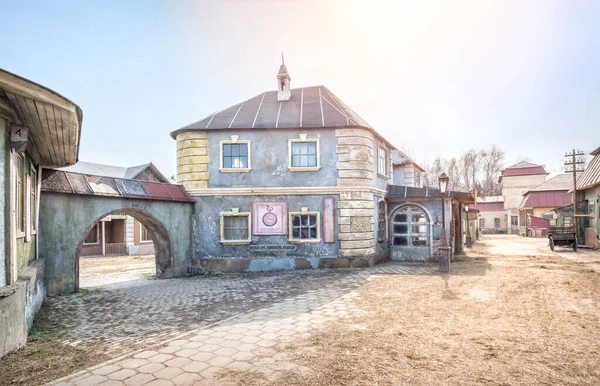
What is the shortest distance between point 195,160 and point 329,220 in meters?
5.61

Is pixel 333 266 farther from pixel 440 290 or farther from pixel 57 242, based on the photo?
pixel 57 242

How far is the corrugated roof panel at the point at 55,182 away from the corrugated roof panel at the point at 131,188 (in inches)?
62.5

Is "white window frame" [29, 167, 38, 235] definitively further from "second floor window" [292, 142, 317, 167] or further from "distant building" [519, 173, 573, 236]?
"distant building" [519, 173, 573, 236]

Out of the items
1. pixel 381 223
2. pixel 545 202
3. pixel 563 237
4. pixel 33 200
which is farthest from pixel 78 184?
pixel 545 202

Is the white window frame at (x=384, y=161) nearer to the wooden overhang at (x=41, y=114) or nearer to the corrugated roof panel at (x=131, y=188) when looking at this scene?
the corrugated roof panel at (x=131, y=188)

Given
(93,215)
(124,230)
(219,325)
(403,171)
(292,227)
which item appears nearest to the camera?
(219,325)

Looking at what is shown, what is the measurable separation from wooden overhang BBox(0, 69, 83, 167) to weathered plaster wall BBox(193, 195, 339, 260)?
21.2ft

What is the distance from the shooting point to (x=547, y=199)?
112ft

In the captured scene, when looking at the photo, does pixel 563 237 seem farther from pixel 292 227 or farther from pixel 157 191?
pixel 157 191

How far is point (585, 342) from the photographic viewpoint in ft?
17.6

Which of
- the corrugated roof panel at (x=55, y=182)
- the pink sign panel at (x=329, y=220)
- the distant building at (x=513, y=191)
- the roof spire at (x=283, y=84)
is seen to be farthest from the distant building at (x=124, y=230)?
the distant building at (x=513, y=191)

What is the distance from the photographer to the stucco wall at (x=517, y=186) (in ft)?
141

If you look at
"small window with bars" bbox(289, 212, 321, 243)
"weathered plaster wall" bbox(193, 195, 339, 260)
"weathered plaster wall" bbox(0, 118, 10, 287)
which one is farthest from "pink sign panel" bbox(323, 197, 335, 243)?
"weathered plaster wall" bbox(0, 118, 10, 287)

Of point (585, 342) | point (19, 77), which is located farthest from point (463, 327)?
point (19, 77)
